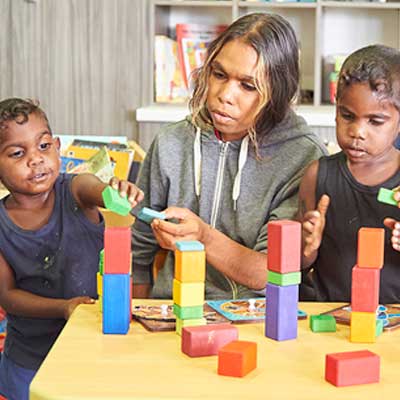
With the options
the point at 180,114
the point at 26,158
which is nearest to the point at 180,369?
→ the point at 26,158

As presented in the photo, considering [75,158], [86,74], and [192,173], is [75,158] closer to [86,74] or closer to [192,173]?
[86,74]

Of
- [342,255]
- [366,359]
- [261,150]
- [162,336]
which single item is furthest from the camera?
[261,150]

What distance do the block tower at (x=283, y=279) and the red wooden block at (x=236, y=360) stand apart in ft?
0.41

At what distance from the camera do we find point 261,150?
1645 mm

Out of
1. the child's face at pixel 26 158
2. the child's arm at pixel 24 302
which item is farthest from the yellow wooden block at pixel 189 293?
the child's face at pixel 26 158

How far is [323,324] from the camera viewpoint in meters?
1.18

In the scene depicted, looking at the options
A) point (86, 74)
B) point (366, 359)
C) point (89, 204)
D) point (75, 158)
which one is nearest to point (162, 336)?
point (366, 359)

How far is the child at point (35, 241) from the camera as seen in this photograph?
1.62 metres

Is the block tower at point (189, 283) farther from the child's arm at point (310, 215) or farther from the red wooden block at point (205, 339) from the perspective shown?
the child's arm at point (310, 215)

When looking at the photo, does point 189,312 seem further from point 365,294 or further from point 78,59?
point 78,59

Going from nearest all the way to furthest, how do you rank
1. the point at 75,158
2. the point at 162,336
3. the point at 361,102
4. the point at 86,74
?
the point at 162,336 < the point at 361,102 < the point at 75,158 < the point at 86,74

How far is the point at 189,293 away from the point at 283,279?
0.13m

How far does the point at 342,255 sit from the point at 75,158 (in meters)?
1.40

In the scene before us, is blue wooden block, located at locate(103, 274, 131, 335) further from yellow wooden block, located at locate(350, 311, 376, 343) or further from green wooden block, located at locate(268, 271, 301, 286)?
yellow wooden block, located at locate(350, 311, 376, 343)
